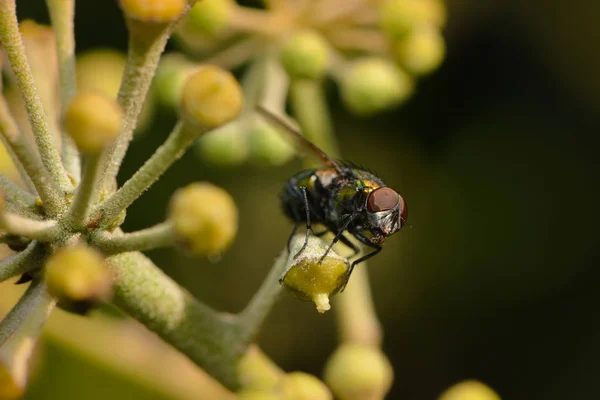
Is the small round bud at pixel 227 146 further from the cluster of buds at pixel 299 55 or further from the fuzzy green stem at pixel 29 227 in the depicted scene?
the fuzzy green stem at pixel 29 227

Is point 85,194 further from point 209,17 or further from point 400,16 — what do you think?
point 400,16

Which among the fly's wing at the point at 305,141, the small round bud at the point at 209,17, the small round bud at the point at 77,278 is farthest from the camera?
the small round bud at the point at 209,17

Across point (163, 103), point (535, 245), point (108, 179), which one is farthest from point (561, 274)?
point (108, 179)

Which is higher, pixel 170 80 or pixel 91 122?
pixel 91 122

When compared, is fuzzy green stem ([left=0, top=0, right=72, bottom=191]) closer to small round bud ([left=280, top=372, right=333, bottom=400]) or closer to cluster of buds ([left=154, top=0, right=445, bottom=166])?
small round bud ([left=280, top=372, right=333, bottom=400])

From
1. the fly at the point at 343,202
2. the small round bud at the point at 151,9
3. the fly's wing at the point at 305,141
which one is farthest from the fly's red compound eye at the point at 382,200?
the small round bud at the point at 151,9

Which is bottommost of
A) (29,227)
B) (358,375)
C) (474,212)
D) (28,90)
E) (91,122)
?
(474,212)

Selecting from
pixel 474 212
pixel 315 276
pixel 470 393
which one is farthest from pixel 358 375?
pixel 474 212
